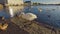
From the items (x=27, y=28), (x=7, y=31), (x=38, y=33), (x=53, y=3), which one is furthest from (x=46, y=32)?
(x=53, y=3)

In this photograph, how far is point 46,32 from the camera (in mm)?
12172

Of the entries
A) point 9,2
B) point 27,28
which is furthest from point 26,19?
point 9,2

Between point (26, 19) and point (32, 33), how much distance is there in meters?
5.09

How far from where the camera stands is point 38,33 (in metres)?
11.9

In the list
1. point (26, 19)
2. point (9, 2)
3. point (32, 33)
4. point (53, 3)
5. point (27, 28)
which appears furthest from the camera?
point (53, 3)

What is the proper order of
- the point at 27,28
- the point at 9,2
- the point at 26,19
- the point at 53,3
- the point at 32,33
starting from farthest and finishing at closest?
the point at 53,3 → the point at 9,2 → the point at 26,19 → the point at 27,28 → the point at 32,33

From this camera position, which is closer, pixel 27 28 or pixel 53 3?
pixel 27 28

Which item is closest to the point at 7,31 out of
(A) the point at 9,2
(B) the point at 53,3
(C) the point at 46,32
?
(C) the point at 46,32

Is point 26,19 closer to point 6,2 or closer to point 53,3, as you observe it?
point 6,2

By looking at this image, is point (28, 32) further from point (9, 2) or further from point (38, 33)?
point (9, 2)

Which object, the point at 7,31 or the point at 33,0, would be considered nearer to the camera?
the point at 7,31

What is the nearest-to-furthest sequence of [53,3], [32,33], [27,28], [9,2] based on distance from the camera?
[32,33] < [27,28] < [9,2] < [53,3]

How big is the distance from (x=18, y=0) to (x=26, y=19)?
889 inches

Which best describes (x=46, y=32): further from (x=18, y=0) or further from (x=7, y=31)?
(x=18, y=0)
